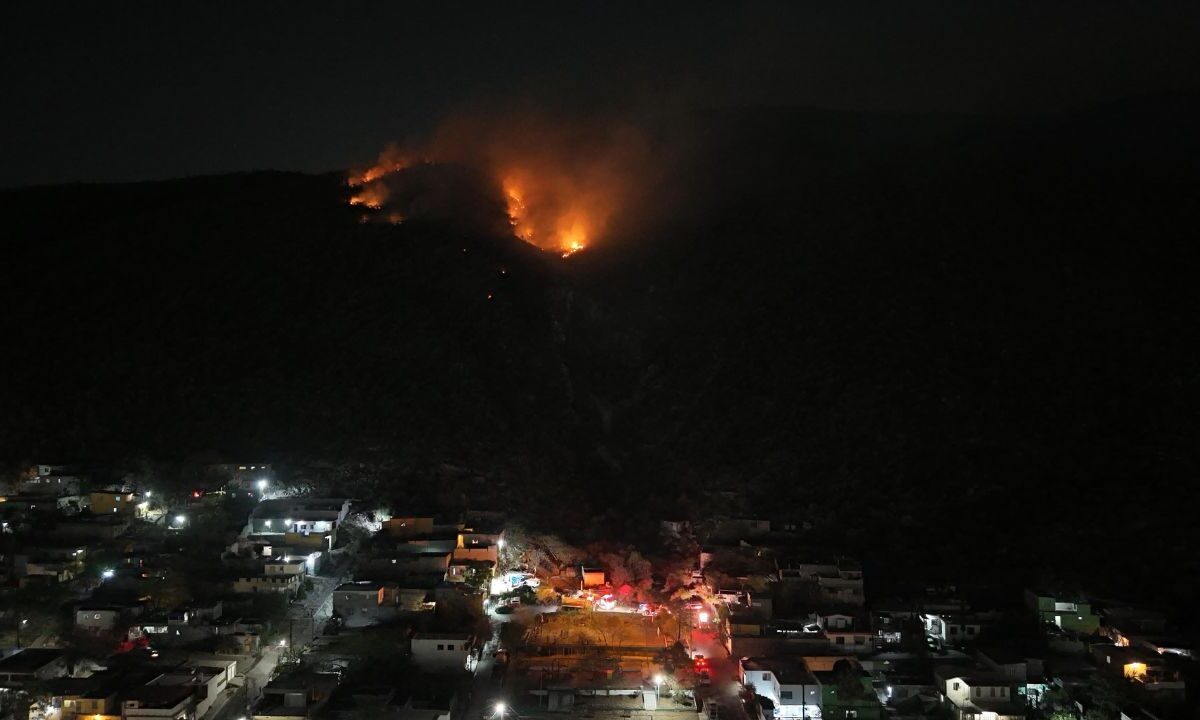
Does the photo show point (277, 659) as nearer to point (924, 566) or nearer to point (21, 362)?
point (924, 566)

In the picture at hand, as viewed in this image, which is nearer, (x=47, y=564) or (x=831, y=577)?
(x=47, y=564)

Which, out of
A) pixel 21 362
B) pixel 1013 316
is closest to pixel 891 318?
pixel 1013 316

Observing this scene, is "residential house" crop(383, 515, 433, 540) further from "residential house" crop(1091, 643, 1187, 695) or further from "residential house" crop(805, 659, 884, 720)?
"residential house" crop(1091, 643, 1187, 695)

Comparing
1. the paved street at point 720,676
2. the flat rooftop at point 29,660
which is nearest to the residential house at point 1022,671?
the paved street at point 720,676

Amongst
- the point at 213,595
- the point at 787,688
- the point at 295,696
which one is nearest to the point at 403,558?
the point at 213,595

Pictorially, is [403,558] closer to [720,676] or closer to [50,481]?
[720,676]

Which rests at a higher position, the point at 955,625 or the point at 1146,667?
the point at 955,625

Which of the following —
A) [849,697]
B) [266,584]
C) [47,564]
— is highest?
[47,564]
